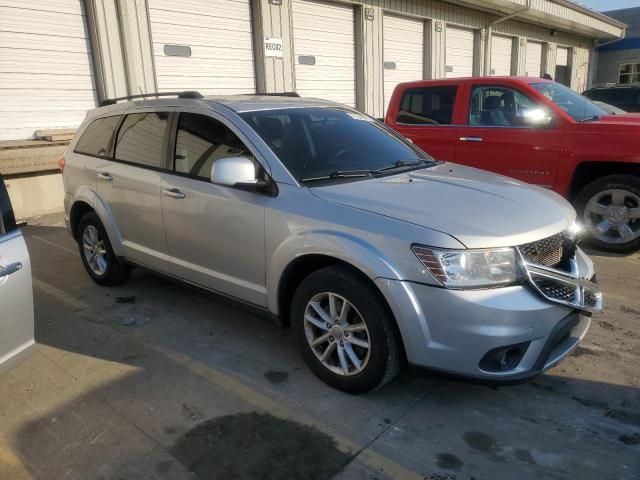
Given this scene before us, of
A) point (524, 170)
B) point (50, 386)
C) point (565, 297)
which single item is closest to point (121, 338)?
point (50, 386)

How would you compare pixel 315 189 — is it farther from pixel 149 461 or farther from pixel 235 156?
pixel 149 461

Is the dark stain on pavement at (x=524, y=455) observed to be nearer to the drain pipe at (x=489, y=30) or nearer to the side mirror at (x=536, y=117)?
the side mirror at (x=536, y=117)

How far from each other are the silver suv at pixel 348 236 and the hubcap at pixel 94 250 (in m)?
0.34

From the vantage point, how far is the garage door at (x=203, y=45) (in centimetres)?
952

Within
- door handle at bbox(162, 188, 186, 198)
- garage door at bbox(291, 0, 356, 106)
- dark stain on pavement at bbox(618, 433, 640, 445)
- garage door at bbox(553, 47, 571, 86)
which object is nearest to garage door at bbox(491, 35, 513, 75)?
garage door at bbox(553, 47, 571, 86)

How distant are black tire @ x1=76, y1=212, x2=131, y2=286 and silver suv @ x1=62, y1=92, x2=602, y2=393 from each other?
6.8 inches

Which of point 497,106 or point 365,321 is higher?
point 497,106

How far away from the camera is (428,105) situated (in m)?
6.90

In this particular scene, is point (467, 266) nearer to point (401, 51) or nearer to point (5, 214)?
point (5, 214)

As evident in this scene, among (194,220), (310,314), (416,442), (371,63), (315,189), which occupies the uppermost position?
(371,63)

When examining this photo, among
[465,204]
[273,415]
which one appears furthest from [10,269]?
[465,204]

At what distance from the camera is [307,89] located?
12.2m

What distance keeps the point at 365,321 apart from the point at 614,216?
410 cm

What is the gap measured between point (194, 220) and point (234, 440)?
162 cm
